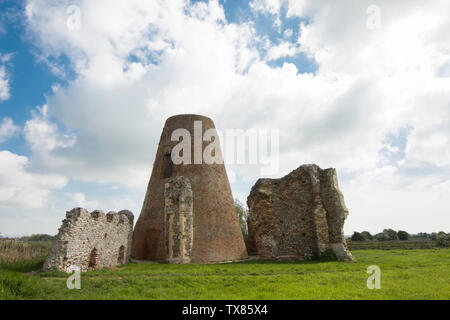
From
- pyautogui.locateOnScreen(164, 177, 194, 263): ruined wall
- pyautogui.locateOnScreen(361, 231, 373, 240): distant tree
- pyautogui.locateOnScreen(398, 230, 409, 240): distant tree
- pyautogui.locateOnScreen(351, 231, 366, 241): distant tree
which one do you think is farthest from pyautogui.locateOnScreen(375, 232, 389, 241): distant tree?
pyautogui.locateOnScreen(164, 177, 194, 263): ruined wall

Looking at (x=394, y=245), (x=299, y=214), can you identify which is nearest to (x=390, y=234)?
(x=394, y=245)

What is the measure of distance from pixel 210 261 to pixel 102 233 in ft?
19.8

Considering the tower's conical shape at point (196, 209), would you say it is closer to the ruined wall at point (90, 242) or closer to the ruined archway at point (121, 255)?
the ruined wall at point (90, 242)

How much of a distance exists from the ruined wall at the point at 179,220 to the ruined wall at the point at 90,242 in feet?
8.60

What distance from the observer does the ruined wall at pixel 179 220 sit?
1520 centimetres

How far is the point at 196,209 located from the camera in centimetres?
1723

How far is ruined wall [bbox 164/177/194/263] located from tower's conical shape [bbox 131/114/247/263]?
0.64 feet

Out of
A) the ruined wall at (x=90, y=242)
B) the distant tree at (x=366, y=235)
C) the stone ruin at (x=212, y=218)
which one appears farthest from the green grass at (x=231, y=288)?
the distant tree at (x=366, y=235)

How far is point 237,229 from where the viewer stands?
18.5 m

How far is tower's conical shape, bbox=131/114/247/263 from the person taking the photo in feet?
53.9

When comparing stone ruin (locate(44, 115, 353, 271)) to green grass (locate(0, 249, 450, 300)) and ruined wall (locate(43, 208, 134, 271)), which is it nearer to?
ruined wall (locate(43, 208, 134, 271))

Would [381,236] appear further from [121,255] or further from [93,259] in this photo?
[93,259]

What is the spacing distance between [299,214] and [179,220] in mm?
8366

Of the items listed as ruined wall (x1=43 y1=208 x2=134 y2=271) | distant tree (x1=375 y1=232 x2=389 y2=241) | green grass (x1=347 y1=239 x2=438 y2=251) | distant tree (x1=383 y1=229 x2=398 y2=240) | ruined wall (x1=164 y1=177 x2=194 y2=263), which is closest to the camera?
ruined wall (x1=43 y1=208 x2=134 y2=271)
